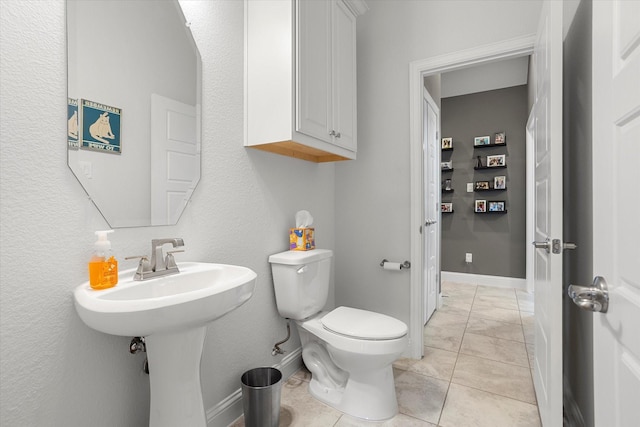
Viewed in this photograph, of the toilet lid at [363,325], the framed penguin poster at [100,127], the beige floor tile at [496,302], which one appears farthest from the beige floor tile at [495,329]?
the framed penguin poster at [100,127]

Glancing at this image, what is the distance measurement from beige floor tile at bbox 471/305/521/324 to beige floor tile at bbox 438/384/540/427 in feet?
4.70

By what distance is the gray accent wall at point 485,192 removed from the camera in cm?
416

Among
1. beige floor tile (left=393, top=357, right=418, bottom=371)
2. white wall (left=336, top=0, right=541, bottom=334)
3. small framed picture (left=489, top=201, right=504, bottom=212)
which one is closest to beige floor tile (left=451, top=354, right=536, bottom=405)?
beige floor tile (left=393, top=357, right=418, bottom=371)

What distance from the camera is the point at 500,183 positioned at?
4227mm

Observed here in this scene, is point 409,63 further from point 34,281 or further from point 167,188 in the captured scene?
point 34,281

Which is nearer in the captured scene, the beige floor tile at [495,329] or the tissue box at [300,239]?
the tissue box at [300,239]

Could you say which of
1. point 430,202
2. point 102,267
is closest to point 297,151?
point 102,267

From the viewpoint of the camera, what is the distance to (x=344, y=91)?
205 centimetres

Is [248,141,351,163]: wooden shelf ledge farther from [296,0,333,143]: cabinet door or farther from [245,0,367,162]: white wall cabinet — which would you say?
[296,0,333,143]: cabinet door

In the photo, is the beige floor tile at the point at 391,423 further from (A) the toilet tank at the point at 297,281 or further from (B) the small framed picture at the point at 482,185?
(B) the small framed picture at the point at 482,185

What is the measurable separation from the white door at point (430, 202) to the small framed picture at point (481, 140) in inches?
48.7

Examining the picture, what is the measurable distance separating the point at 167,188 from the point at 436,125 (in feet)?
9.38

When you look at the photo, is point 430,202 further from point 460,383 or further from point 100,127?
point 100,127

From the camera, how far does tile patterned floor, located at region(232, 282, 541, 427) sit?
5.35 ft
